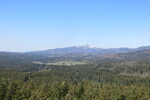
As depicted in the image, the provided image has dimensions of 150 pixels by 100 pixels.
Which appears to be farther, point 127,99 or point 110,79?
point 110,79

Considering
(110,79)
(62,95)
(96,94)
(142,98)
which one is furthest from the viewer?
(110,79)

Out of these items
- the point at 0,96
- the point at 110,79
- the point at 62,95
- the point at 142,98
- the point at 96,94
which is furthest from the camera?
the point at 110,79

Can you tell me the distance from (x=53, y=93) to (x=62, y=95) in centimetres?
460

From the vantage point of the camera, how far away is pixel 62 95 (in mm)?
84875

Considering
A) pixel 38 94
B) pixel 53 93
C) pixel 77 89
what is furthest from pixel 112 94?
pixel 38 94

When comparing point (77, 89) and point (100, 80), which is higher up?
point (77, 89)

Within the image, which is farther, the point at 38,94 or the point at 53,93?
the point at 53,93

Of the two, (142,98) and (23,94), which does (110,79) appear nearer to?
(142,98)

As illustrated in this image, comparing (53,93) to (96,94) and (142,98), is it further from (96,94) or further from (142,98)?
(142,98)

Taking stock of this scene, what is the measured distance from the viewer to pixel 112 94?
284ft

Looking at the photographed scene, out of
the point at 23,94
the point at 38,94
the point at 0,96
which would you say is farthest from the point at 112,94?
the point at 0,96

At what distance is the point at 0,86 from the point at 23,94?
10.5 metres

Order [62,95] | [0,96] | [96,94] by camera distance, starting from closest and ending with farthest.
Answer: [0,96]
[62,95]
[96,94]

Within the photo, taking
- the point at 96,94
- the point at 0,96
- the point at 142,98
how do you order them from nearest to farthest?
1. the point at 0,96
2. the point at 142,98
3. the point at 96,94
